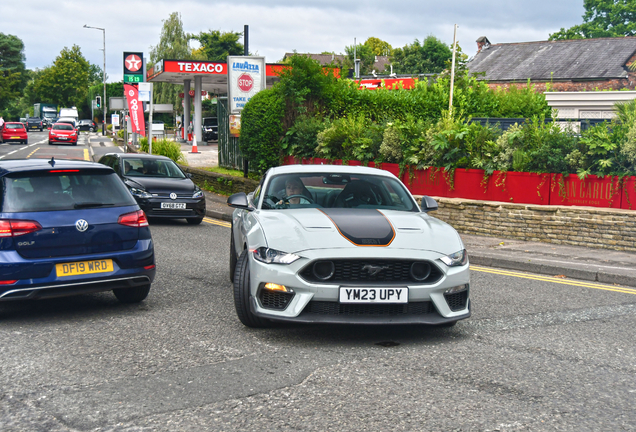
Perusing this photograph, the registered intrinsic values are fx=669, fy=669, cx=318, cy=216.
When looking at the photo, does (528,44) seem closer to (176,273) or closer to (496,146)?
(496,146)

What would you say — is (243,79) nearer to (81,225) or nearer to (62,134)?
(81,225)

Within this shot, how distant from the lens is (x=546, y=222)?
1211 centimetres

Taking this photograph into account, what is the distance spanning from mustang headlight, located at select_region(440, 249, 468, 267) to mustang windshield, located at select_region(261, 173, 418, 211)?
1.12 metres

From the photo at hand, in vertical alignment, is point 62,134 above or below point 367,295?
above

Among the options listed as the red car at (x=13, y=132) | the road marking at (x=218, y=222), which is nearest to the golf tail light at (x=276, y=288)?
the road marking at (x=218, y=222)

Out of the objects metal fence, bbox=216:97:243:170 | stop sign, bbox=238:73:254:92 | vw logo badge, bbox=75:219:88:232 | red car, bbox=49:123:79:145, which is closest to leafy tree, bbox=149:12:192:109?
red car, bbox=49:123:79:145

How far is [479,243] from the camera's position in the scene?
11984 mm

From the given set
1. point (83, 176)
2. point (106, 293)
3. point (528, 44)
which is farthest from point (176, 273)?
point (528, 44)

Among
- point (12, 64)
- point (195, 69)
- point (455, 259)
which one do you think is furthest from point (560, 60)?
point (12, 64)

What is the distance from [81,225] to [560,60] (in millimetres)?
49575

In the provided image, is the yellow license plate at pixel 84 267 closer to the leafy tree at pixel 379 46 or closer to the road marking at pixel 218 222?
the road marking at pixel 218 222

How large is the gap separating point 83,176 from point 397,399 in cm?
410

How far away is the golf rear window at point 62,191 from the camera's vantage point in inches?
244

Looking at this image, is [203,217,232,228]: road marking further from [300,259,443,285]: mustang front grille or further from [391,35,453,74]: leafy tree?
[391,35,453,74]: leafy tree
